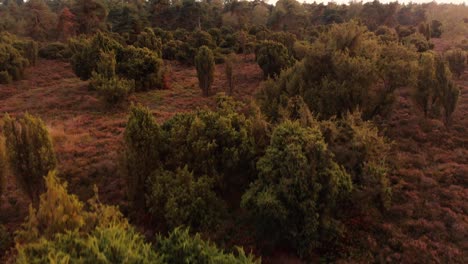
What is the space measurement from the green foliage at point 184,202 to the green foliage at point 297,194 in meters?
1.26

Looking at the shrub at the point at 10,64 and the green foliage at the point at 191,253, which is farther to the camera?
the shrub at the point at 10,64

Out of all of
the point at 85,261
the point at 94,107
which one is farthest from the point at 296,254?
the point at 94,107

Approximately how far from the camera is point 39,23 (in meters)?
54.4

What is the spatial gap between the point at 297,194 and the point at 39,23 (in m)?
58.9

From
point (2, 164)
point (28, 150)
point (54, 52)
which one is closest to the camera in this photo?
point (28, 150)

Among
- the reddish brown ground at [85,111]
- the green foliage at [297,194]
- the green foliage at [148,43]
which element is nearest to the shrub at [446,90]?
the green foliage at [297,194]

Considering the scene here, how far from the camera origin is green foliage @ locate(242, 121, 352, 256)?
1047 cm

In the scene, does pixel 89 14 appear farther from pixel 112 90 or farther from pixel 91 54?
pixel 112 90

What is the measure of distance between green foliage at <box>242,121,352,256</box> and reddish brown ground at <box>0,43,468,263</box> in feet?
3.58

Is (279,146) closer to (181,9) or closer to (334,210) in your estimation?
(334,210)

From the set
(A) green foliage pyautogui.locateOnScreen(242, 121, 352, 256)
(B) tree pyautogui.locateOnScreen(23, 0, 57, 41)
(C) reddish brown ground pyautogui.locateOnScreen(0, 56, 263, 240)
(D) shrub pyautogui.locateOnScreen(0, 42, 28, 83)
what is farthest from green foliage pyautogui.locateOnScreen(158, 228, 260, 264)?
(B) tree pyautogui.locateOnScreen(23, 0, 57, 41)

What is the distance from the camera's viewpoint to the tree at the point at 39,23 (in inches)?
2087

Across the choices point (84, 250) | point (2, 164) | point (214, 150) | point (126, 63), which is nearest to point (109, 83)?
point (126, 63)

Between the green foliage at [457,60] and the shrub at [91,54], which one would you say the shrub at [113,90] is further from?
the green foliage at [457,60]
